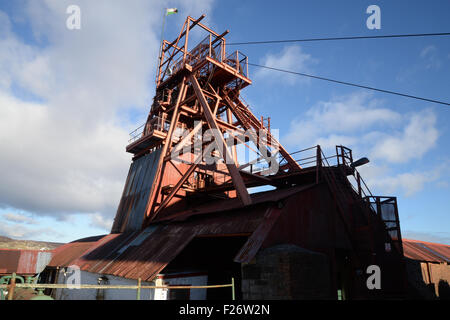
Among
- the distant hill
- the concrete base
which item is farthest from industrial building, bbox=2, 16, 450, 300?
the distant hill

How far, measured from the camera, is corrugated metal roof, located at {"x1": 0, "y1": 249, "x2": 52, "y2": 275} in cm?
2208

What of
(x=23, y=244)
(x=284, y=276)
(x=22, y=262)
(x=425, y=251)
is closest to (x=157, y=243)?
(x=284, y=276)

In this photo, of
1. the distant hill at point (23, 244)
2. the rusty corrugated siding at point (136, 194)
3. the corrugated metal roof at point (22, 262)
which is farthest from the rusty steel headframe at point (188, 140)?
the distant hill at point (23, 244)

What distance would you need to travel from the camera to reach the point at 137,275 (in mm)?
11695

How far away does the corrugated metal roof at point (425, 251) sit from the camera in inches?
791

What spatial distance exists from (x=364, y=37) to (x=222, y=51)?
1198 cm

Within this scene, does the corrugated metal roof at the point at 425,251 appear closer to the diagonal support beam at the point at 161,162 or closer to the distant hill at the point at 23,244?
the diagonal support beam at the point at 161,162

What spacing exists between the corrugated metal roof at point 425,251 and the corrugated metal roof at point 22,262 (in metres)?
26.5

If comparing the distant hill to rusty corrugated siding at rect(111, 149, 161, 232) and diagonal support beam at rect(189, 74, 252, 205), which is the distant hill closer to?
A: rusty corrugated siding at rect(111, 149, 161, 232)

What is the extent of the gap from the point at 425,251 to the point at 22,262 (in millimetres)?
30536

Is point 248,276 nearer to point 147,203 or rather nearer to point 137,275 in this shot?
point 137,275

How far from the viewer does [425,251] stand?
73.0ft
